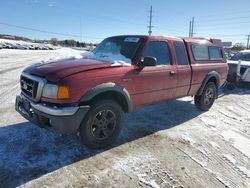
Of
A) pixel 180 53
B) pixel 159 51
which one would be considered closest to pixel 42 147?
pixel 159 51

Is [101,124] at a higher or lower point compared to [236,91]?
higher

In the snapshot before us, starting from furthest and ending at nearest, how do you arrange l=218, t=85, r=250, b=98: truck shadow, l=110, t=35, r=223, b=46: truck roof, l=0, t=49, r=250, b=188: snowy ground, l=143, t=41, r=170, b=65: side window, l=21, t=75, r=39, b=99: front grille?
l=218, t=85, r=250, b=98: truck shadow < l=110, t=35, r=223, b=46: truck roof < l=143, t=41, r=170, b=65: side window < l=21, t=75, r=39, b=99: front grille < l=0, t=49, r=250, b=188: snowy ground

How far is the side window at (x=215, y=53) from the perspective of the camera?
258 inches

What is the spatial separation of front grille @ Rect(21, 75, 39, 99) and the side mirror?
187cm

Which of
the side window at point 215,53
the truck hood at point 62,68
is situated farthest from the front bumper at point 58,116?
the side window at point 215,53

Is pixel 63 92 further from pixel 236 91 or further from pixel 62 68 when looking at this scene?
pixel 236 91

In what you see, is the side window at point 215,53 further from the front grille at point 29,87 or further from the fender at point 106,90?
the front grille at point 29,87

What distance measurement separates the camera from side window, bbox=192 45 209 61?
5.92 metres

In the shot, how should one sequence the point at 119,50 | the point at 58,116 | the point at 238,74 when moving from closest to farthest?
the point at 58,116 → the point at 119,50 → the point at 238,74

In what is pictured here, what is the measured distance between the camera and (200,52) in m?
6.14

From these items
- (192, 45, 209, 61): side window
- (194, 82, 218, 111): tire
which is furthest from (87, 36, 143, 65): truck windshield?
(194, 82, 218, 111): tire

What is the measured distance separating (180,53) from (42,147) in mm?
3606

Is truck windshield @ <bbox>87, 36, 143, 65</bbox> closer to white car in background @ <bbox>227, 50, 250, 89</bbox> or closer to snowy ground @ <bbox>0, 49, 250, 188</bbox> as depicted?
snowy ground @ <bbox>0, 49, 250, 188</bbox>

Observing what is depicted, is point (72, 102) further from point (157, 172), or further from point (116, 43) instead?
point (116, 43)
